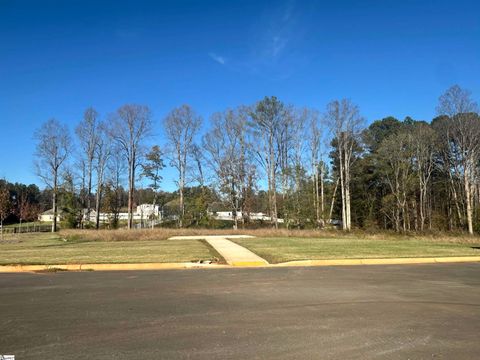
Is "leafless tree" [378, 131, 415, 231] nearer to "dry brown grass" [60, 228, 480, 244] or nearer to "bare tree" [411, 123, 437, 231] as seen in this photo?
"bare tree" [411, 123, 437, 231]

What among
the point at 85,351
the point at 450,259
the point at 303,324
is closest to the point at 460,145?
the point at 450,259

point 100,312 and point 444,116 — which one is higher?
point 444,116

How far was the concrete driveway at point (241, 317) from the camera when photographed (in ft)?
15.3

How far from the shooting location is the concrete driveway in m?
4.66

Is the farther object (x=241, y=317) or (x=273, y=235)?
(x=273, y=235)

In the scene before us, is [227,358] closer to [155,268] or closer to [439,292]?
[439,292]

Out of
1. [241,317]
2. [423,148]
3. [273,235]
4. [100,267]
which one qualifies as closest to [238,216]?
[273,235]

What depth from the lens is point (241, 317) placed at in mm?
6254

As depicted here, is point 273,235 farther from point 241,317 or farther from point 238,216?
point 241,317

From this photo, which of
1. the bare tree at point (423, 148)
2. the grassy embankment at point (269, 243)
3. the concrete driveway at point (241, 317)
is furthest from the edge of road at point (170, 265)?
the bare tree at point (423, 148)

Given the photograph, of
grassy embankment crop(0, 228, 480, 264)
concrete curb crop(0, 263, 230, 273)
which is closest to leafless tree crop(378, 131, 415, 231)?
grassy embankment crop(0, 228, 480, 264)

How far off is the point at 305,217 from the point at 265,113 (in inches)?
563

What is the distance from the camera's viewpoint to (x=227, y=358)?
4367 millimetres

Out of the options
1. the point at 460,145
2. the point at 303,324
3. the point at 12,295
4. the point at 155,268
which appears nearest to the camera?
the point at 303,324
